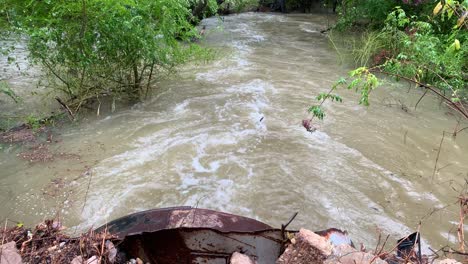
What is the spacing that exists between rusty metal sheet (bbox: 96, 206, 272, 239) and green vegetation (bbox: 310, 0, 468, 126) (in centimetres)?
232

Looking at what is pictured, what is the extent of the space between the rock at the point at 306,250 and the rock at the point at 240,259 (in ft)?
0.64

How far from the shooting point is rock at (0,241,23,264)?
6.84 feet

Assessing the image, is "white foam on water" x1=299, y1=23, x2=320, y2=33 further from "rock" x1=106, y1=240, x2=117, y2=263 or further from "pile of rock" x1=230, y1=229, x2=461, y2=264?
"rock" x1=106, y1=240, x2=117, y2=263

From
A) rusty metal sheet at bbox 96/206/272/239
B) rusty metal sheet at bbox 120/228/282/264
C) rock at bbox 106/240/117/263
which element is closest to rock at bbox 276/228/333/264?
rusty metal sheet at bbox 120/228/282/264

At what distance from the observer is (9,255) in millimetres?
2121

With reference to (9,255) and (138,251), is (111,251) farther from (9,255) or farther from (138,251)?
(9,255)

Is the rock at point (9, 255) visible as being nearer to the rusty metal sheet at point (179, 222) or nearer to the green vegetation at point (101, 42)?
the rusty metal sheet at point (179, 222)

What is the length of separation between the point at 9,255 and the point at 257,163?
10.1 ft

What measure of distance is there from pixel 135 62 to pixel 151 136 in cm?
149

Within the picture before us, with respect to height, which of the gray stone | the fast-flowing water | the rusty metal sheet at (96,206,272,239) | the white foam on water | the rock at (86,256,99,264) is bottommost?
the fast-flowing water

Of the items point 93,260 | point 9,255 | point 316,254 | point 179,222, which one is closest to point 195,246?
point 179,222

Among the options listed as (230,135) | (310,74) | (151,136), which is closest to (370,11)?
(310,74)

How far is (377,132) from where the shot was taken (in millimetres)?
5656

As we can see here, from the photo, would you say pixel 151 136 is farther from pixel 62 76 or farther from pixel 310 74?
pixel 310 74
